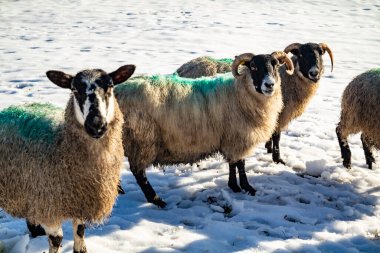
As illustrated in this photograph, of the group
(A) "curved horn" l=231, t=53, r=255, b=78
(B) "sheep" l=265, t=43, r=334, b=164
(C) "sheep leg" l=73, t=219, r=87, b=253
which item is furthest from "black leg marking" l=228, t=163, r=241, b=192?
(C) "sheep leg" l=73, t=219, r=87, b=253

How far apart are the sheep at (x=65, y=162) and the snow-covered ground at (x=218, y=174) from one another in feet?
2.32

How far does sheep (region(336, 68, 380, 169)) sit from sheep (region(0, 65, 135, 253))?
4228mm

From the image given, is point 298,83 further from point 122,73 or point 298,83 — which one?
point 122,73

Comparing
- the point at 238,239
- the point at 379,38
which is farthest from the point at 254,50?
the point at 238,239

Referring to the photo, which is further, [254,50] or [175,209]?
[254,50]

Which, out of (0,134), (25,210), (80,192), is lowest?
(25,210)

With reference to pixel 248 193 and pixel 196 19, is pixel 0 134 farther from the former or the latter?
pixel 196 19

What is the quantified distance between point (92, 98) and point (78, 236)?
1592mm

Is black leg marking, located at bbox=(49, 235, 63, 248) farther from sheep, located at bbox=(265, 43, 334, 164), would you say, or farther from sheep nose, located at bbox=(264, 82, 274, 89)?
sheep, located at bbox=(265, 43, 334, 164)

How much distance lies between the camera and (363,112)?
21.6 feet

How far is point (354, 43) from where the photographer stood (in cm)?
2189

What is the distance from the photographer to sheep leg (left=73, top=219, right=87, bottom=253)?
14.0ft

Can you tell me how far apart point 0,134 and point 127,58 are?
12683 millimetres

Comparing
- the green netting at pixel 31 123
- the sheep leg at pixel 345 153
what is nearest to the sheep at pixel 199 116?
the green netting at pixel 31 123
